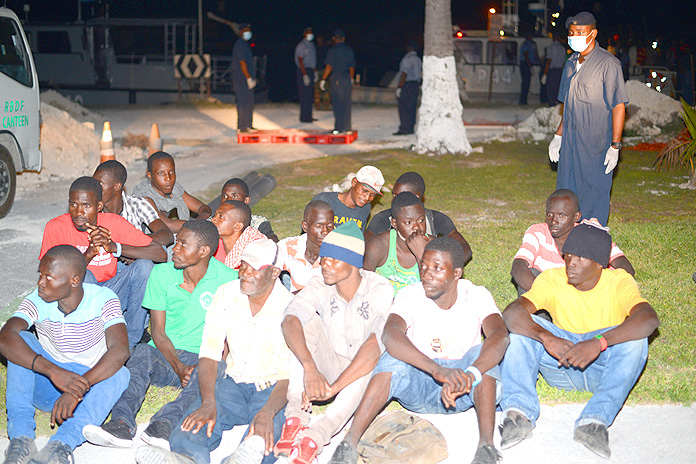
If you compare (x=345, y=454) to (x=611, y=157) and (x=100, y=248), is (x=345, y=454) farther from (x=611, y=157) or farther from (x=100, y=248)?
(x=611, y=157)

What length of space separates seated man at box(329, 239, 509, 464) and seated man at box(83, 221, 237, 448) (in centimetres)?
113

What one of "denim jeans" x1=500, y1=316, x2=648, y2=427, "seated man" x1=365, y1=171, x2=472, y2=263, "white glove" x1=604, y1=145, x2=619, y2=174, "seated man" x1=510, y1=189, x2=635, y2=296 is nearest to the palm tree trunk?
"white glove" x1=604, y1=145, x2=619, y2=174

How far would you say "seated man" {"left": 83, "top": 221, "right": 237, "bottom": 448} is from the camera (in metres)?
4.34

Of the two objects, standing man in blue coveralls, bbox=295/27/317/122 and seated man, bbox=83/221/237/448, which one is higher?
standing man in blue coveralls, bbox=295/27/317/122

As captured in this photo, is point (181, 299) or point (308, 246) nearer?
point (181, 299)

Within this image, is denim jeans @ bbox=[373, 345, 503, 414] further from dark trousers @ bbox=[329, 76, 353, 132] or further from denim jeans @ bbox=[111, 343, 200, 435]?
dark trousers @ bbox=[329, 76, 353, 132]

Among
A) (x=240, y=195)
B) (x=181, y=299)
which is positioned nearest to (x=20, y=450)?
(x=181, y=299)

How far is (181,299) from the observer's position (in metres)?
4.46

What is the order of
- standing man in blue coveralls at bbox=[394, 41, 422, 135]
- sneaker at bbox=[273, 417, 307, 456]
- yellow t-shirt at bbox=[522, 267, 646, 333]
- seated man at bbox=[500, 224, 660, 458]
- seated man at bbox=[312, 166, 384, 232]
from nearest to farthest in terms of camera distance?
sneaker at bbox=[273, 417, 307, 456], seated man at bbox=[500, 224, 660, 458], yellow t-shirt at bbox=[522, 267, 646, 333], seated man at bbox=[312, 166, 384, 232], standing man in blue coveralls at bbox=[394, 41, 422, 135]

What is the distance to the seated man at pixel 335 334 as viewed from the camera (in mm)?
3814

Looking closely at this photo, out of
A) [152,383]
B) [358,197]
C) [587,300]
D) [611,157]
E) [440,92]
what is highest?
[440,92]

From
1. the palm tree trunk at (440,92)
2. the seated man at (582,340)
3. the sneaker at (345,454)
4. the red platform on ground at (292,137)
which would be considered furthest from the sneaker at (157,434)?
the red platform on ground at (292,137)

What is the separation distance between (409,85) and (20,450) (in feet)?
41.5

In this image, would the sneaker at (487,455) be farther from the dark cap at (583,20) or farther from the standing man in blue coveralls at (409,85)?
the standing man in blue coveralls at (409,85)
